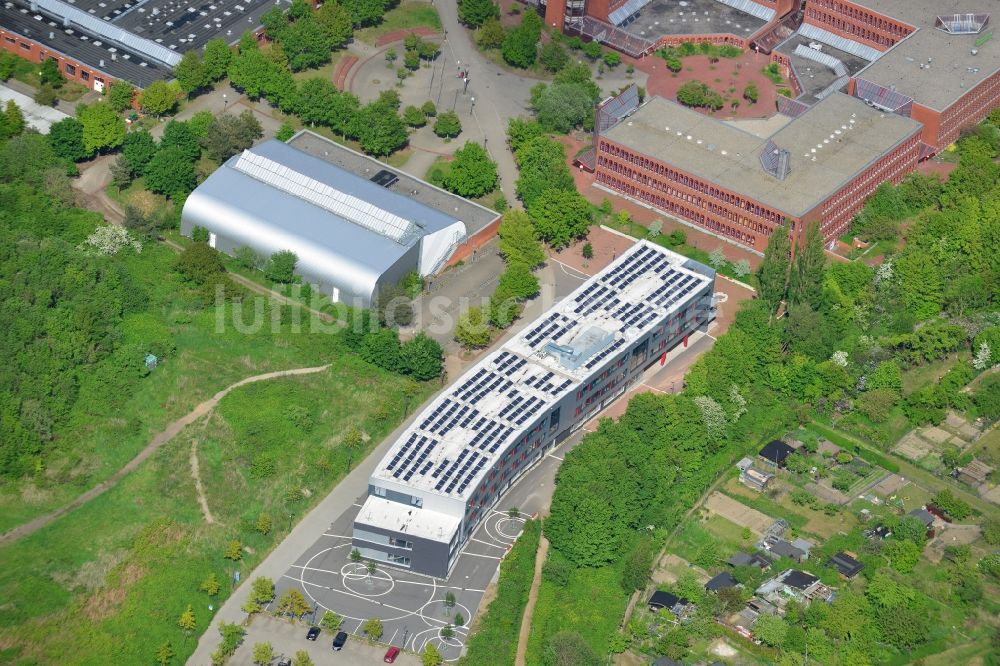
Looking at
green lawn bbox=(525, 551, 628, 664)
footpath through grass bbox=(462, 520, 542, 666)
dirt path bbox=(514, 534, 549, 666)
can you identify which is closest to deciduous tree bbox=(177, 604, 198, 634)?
footpath through grass bbox=(462, 520, 542, 666)

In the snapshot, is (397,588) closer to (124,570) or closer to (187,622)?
(187,622)

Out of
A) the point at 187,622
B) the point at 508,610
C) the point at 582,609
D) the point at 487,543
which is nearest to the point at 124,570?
the point at 187,622

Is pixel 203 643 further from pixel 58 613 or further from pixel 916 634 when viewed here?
pixel 916 634

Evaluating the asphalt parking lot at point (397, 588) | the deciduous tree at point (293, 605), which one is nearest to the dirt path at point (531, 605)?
the asphalt parking lot at point (397, 588)

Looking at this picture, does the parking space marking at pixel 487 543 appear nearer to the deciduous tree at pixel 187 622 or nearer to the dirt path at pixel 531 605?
the dirt path at pixel 531 605

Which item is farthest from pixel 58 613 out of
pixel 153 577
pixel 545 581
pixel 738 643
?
pixel 738 643
